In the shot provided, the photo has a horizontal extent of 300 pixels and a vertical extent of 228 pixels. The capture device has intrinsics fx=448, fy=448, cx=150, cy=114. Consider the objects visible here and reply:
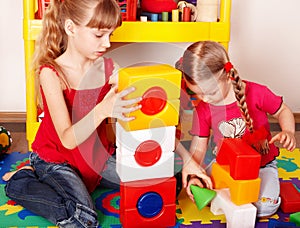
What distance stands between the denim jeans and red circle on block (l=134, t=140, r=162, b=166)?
167 millimetres

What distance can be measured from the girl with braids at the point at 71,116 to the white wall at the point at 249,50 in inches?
19.4

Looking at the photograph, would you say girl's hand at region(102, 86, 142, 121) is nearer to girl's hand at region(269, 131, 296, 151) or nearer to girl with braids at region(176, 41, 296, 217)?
girl with braids at region(176, 41, 296, 217)

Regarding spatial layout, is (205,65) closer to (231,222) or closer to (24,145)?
(231,222)

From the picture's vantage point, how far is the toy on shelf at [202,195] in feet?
3.33

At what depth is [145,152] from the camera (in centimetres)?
95

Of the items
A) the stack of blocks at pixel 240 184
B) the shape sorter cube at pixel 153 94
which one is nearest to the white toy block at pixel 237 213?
the stack of blocks at pixel 240 184

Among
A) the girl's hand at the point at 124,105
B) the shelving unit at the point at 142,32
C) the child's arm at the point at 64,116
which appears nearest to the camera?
the girl's hand at the point at 124,105

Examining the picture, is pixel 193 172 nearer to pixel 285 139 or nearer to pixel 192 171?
pixel 192 171

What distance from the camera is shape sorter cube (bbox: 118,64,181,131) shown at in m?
0.89

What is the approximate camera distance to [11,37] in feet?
5.21

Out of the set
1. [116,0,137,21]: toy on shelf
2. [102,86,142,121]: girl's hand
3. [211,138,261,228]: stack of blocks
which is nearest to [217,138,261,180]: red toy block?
[211,138,261,228]: stack of blocks

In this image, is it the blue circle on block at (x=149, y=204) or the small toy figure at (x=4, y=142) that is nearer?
the blue circle on block at (x=149, y=204)

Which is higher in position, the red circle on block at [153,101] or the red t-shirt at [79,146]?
the red circle on block at [153,101]

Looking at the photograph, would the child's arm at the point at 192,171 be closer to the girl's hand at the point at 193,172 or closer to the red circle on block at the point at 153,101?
the girl's hand at the point at 193,172
